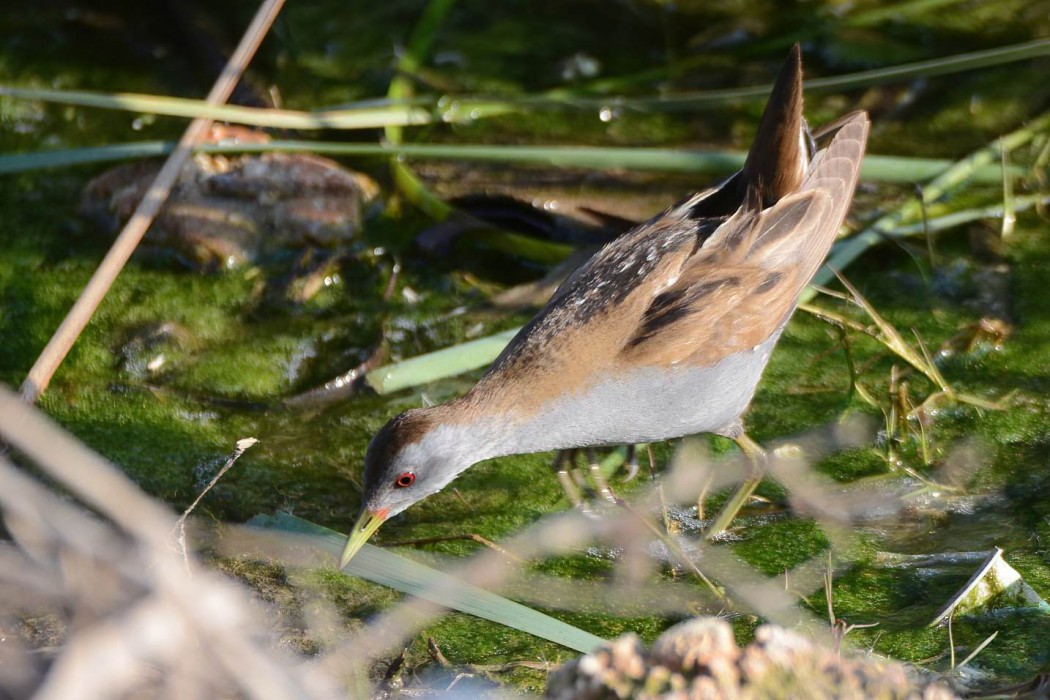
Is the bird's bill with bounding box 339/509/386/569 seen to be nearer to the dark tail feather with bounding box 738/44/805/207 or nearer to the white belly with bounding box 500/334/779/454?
the white belly with bounding box 500/334/779/454

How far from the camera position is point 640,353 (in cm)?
278

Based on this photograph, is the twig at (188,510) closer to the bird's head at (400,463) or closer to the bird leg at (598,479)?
the bird's head at (400,463)

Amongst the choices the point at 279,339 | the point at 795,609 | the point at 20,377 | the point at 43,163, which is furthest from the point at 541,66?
the point at 795,609

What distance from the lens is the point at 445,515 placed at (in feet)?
9.94

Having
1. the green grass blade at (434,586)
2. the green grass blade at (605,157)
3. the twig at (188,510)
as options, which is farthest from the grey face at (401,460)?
the green grass blade at (605,157)

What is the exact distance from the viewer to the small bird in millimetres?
2750

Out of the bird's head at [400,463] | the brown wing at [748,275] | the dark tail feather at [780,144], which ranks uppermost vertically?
the dark tail feather at [780,144]

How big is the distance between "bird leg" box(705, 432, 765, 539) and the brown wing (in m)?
0.32

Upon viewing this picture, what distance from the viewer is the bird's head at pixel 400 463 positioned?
267 cm

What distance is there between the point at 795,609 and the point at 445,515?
37.4 inches

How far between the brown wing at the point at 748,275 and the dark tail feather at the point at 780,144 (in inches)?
1.9

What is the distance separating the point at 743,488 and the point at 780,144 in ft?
2.98

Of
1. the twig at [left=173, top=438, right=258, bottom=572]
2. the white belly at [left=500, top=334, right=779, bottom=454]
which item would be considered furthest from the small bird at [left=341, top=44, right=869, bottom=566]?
the twig at [left=173, top=438, right=258, bottom=572]

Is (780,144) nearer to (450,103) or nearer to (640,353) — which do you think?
(640,353)
